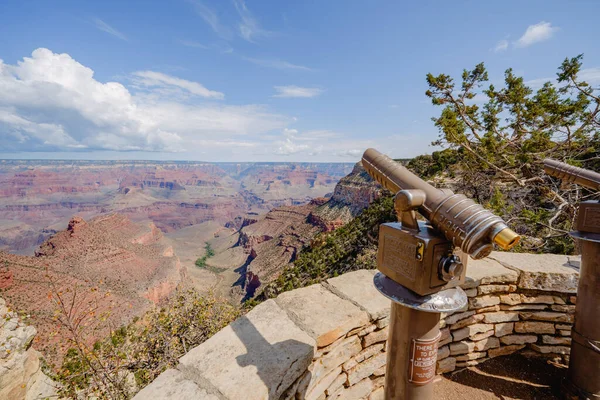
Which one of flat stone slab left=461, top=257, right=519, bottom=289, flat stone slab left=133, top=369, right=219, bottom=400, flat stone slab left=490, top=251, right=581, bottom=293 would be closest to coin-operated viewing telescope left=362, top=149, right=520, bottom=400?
flat stone slab left=133, top=369, right=219, bottom=400

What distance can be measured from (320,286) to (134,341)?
647 centimetres

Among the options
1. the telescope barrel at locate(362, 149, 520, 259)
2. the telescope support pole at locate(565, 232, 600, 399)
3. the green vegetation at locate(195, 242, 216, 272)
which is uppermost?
the telescope barrel at locate(362, 149, 520, 259)

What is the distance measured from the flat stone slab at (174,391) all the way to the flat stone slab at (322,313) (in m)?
0.79

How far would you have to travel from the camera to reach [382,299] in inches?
97.4

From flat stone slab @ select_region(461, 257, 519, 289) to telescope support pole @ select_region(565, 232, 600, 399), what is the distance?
57cm

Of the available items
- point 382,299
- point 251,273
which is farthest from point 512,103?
point 251,273

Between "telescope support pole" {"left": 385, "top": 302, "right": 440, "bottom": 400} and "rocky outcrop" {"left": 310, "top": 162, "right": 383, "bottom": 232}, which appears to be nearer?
"telescope support pole" {"left": 385, "top": 302, "right": 440, "bottom": 400}

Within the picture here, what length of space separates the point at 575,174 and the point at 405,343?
239 centimetres

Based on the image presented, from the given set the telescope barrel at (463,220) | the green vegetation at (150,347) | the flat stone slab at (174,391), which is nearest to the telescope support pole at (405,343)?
the telescope barrel at (463,220)

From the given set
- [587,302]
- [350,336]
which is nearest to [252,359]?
[350,336]

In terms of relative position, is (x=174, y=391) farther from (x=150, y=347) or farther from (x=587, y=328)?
(x=150, y=347)

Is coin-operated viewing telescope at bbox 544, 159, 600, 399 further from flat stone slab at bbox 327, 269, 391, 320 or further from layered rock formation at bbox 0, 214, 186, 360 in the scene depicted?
layered rock formation at bbox 0, 214, 186, 360

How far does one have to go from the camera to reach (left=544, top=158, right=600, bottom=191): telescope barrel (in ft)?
7.77

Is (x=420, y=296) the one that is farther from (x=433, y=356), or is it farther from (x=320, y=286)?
(x=320, y=286)
